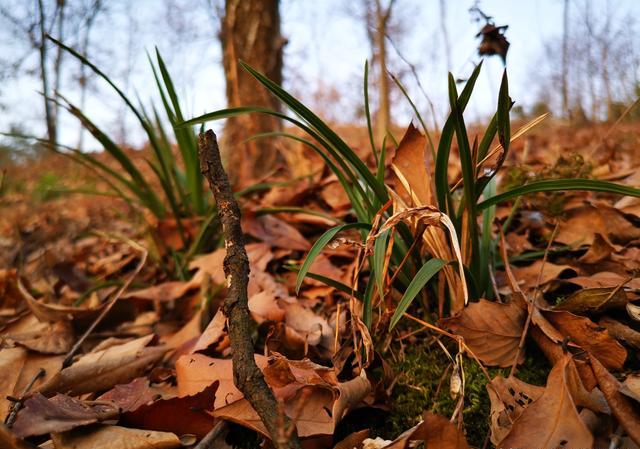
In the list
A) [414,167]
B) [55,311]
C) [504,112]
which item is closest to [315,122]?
[414,167]

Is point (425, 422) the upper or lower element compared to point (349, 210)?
lower

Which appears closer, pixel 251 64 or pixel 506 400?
pixel 506 400

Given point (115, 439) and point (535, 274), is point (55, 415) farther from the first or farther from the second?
point (535, 274)

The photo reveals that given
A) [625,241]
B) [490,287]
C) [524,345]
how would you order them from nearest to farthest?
[524,345]
[490,287]
[625,241]

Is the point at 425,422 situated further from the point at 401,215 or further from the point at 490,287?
the point at 490,287

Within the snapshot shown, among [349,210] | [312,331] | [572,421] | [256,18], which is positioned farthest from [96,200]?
[572,421]

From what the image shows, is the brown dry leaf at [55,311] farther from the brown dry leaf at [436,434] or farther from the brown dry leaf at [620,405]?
the brown dry leaf at [620,405]

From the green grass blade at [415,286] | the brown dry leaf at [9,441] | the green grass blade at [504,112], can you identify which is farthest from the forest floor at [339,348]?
the green grass blade at [504,112]
